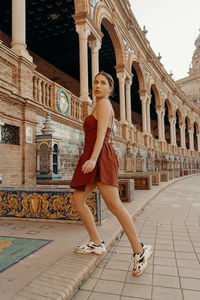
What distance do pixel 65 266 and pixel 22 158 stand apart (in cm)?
380

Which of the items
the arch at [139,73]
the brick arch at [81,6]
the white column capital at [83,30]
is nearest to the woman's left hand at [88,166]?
the white column capital at [83,30]

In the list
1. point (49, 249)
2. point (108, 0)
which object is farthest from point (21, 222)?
point (108, 0)

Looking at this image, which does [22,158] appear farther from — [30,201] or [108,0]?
[108,0]

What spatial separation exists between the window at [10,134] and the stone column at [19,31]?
185 cm

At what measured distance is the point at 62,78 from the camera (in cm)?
1554

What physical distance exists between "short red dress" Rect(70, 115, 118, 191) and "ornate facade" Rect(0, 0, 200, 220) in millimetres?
2620

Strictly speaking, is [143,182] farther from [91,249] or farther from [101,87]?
[101,87]

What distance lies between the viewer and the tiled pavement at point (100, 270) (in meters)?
1.63

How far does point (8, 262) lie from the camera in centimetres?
200

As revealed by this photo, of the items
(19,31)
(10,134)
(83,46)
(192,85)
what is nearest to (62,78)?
(83,46)

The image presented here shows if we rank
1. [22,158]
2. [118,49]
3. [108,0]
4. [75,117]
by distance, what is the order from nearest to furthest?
[22,158]
[75,117]
[108,0]
[118,49]

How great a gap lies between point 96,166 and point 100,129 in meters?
0.34

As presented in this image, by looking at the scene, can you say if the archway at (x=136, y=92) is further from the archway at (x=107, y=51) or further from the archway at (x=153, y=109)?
the archway at (x=107, y=51)

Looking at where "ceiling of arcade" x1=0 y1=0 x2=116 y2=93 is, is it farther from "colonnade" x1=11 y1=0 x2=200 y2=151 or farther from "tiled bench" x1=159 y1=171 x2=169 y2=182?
Answer: "tiled bench" x1=159 y1=171 x2=169 y2=182
